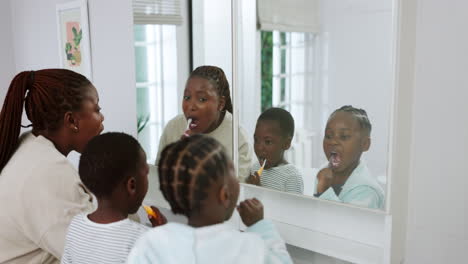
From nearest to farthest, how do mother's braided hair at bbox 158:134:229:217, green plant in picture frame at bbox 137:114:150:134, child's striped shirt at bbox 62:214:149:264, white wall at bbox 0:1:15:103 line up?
mother's braided hair at bbox 158:134:229:217 → child's striped shirt at bbox 62:214:149:264 → green plant in picture frame at bbox 137:114:150:134 → white wall at bbox 0:1:15:103

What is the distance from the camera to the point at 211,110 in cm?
154

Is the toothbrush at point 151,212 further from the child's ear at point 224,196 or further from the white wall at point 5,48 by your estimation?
the white wall at point 5,48

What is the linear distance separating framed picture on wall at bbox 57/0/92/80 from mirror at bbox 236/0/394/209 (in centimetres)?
103

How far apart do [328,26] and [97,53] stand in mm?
1278

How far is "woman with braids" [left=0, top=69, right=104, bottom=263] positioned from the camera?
116 centimetres

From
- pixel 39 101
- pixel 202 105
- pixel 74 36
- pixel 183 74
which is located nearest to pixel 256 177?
pixel 202 105

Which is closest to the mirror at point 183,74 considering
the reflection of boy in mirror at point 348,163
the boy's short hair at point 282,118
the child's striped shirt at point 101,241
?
the boy's short hair at point 282,118

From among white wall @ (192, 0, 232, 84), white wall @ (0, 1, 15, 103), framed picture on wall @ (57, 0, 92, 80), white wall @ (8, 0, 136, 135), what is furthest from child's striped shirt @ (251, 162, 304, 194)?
white wall @ (0, 1, 15, 103)

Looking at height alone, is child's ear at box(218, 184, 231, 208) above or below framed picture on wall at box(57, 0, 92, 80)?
below

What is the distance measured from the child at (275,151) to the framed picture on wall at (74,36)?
44.9 inches

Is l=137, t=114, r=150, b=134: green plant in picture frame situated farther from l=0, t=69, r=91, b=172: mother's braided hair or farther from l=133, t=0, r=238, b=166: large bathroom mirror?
l=0, t=69, r=91, b=172: mother's braided hair

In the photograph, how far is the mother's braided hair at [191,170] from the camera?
82 centimetres

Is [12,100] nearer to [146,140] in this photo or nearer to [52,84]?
[52,84]

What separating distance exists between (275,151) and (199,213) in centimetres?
59
